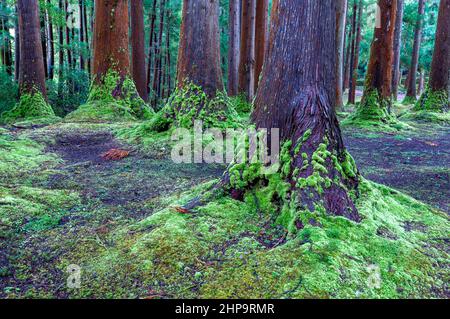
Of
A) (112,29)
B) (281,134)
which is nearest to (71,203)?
(281,134)

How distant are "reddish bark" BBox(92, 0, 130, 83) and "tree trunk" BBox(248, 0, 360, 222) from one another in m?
7.79

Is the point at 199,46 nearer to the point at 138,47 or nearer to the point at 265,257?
the point at 265,257

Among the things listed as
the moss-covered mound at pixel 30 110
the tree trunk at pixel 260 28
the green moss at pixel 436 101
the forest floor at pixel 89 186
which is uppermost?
the tree trunk at pixel 260 28

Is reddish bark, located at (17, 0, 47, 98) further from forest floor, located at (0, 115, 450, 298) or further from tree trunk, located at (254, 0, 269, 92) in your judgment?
tree trunk, located at (254, 0, 269, 92)

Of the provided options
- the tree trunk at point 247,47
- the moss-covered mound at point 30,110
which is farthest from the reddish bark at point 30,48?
the tree trunk at point 247,47

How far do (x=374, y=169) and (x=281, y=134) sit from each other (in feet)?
11.2

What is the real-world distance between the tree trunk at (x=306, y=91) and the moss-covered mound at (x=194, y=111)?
3.37 metres

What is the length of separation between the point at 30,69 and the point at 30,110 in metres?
1.32

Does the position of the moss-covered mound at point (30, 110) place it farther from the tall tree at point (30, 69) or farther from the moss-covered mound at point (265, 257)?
the moss-covered mound at point (265, 257)

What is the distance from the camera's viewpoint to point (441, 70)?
509 inches

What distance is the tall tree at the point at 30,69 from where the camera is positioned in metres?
10.7

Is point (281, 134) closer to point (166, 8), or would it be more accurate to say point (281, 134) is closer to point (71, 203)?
point (71, 203)

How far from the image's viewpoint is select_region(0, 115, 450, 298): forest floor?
2809mm

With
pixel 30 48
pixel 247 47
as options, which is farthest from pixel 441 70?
pixel 30 48
